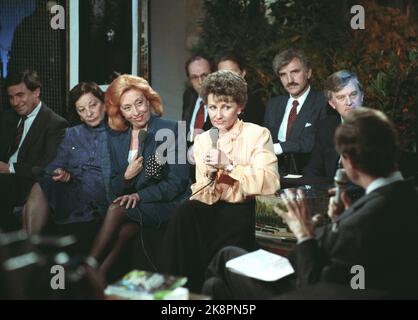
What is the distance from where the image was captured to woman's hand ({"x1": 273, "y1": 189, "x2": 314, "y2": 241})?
10.7 ft

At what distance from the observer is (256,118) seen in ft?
14.5

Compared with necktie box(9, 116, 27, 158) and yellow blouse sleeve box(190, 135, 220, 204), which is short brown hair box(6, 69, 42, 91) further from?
yellow blouse sleeve box(190, 135, 220, 204)

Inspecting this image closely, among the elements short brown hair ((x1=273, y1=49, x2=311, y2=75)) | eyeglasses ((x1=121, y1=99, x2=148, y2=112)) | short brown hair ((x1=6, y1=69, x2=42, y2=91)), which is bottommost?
eyeglasses ((x1=121, y1=99, x2=148, y2=112))

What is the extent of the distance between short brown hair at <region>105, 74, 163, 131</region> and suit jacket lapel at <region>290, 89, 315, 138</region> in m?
0.89

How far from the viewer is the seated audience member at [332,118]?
154 inches

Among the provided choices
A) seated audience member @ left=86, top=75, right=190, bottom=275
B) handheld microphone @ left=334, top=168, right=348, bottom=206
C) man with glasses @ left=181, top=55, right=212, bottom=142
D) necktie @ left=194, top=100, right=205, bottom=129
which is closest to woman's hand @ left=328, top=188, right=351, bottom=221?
handheld microphone @ left=334, top=168, right=348, bottom=206

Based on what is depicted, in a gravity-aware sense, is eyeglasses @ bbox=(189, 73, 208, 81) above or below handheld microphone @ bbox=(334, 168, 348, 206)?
above

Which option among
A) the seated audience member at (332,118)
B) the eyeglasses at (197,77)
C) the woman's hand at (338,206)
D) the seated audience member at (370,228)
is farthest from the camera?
the eyeglasses at (197,77)

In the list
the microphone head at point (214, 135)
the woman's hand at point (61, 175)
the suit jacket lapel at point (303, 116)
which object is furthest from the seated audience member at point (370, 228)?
the woman's hand at point (61, 175)

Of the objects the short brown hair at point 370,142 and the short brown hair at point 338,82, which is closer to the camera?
the short brown hair at point 370,142

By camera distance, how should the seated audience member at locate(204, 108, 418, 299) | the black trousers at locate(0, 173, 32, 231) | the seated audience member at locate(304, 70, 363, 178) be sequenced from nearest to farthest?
the seated audience member at locate(204, 108, 418, 299) < the seated audience member at locate(304, 70, 363, 178) < the black trousers at locate(0, 173, 32, 231)

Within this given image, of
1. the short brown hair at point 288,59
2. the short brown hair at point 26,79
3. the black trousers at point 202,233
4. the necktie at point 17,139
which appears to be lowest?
the black trousers at point 202,233

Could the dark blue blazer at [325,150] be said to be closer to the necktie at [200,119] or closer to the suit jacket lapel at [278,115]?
the suit jacket lapel at [278,115]

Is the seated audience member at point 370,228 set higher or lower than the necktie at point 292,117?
lower
